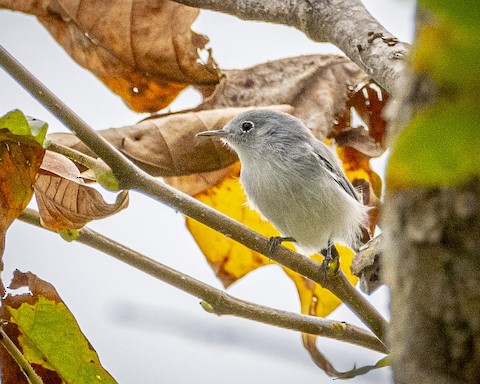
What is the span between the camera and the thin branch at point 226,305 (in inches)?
62.1

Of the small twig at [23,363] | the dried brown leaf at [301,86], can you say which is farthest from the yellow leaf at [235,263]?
the small twig at [23,363]

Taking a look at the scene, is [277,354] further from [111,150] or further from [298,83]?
[298,83]

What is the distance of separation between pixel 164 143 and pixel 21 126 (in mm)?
541

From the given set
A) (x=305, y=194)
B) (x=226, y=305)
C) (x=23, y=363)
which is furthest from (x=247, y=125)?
(x=23, y=363)

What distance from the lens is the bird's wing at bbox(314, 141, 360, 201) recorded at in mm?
2518

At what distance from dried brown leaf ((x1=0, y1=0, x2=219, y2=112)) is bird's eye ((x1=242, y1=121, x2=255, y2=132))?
1.66 feet

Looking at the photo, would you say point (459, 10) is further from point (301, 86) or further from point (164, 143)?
point (301, 86)

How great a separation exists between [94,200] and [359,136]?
891 millimetres

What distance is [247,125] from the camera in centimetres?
268

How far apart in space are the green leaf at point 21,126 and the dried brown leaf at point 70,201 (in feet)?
0.60

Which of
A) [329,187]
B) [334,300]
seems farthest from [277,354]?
[329,187]

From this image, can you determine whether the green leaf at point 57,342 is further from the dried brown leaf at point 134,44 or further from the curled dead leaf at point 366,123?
the curled dead leaf at point 366,123

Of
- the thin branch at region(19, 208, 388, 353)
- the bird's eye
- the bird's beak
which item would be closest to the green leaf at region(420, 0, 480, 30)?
the thin branch at region(19, 208, 388, 353)

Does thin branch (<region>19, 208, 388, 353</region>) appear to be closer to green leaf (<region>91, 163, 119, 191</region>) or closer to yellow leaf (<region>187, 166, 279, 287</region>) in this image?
green leaf (<region>91, 163, 119, 191</region>)
